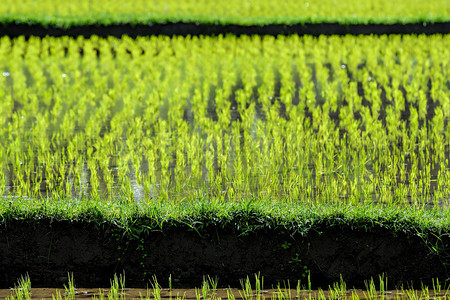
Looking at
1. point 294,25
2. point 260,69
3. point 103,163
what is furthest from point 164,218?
point 294,25

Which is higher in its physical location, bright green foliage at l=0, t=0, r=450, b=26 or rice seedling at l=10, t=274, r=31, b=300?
bright green foliage at l=0, t=0, r=450, b=26

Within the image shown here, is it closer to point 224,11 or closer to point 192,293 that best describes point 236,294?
point 192,293

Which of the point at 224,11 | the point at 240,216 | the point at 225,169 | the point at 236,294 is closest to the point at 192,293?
the point at 236,294

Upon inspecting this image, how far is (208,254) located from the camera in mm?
4582

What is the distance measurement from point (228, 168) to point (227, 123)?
157cm

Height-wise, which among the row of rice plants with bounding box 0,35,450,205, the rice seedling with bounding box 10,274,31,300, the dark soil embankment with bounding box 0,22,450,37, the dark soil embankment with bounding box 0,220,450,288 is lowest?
the rice seedling with bounding box 10,274,31,300

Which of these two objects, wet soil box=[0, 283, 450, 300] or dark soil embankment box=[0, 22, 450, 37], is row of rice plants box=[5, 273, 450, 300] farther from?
dark soil embankment box=[0, 22, 450, 37]

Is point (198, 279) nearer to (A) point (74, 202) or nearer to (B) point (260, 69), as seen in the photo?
(A) point (74, 202)

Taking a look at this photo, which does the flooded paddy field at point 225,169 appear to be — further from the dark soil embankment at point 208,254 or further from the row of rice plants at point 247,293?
the row of rice plants at point 247,293

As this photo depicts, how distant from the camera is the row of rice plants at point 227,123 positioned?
5805 millimetres

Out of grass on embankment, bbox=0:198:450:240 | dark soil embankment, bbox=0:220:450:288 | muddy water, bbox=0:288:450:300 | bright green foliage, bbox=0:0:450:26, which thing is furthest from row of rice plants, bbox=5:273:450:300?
bright green foliage, bbox=0:0:450:26

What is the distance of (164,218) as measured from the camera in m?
4.55

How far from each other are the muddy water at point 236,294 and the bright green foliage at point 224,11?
10.7 metres

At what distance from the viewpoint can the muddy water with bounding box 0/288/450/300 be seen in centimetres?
401
